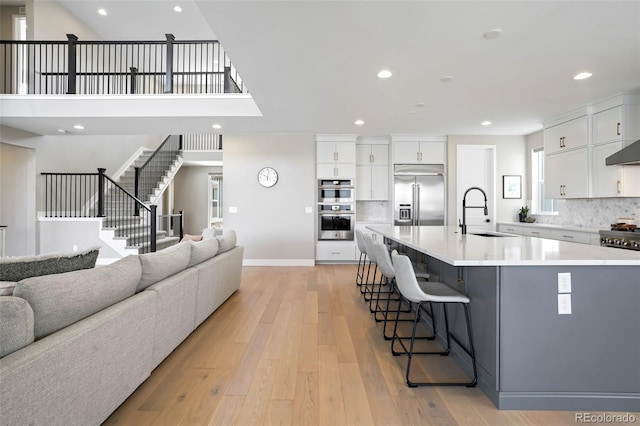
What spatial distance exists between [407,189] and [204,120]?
4.10 metres

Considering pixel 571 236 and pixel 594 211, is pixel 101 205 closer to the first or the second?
pixel 571 236

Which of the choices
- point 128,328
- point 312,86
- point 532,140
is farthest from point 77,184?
point 532,140

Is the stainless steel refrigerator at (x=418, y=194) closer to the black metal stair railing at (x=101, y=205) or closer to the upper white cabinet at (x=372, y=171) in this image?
the upper white cabinet at (x=372, y=171)

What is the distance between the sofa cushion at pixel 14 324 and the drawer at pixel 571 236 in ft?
18.9

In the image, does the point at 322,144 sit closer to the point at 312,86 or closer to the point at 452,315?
the point at 312,86

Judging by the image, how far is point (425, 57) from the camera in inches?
127

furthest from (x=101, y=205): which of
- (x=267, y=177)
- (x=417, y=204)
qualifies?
(x=417, y=204)

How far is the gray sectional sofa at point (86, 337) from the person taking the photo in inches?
47.5

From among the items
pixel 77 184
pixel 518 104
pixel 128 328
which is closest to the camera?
pixel 128 328

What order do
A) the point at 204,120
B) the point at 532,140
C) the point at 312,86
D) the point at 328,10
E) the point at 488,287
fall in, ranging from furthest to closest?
the point at 532,140 → the point at 204,120 → the point at 312,86 → the point at 328,10 → the point at 488,287

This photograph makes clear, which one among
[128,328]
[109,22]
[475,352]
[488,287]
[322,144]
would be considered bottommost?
[475,352]

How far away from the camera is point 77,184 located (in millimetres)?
7113

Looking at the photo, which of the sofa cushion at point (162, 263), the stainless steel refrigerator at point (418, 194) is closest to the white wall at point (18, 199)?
the sofa cushion at point (162, 263)

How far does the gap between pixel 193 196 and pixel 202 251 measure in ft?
26.1
